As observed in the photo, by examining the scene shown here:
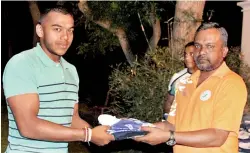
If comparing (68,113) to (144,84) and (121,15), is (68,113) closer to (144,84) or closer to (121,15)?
(144,84)

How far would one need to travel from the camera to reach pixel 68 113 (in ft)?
8.84

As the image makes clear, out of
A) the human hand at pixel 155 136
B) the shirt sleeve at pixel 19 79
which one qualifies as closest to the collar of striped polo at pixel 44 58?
the shirt sleeve at pixel 19 79

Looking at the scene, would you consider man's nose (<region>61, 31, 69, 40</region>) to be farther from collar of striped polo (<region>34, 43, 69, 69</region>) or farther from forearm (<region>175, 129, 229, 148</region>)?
forearm (<region>175, 129, 229, 148</region>)

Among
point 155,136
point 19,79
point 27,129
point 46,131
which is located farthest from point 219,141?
point 19,79

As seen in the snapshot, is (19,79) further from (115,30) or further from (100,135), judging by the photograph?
(115,30)

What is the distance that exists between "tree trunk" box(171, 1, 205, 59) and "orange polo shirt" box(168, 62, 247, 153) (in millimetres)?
4848

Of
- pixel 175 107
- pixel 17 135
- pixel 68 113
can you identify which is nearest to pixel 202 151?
pixel 175 107

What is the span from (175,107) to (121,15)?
6.44 metres

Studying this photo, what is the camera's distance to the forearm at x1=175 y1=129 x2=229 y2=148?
2.59 metres

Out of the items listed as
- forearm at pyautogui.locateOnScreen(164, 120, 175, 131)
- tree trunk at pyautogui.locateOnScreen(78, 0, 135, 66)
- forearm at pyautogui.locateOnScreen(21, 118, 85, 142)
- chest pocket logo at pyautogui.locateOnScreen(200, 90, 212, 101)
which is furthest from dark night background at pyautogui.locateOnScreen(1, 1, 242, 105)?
forearm at pyautogui.locateOnScreen(21, 118, 85, 142)

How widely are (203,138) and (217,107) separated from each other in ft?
0.71

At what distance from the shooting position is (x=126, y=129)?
2.87 m

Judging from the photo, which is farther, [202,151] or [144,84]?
[144,84]

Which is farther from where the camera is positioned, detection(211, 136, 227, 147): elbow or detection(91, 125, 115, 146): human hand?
detection(91, 125, 115, 146): human hand
